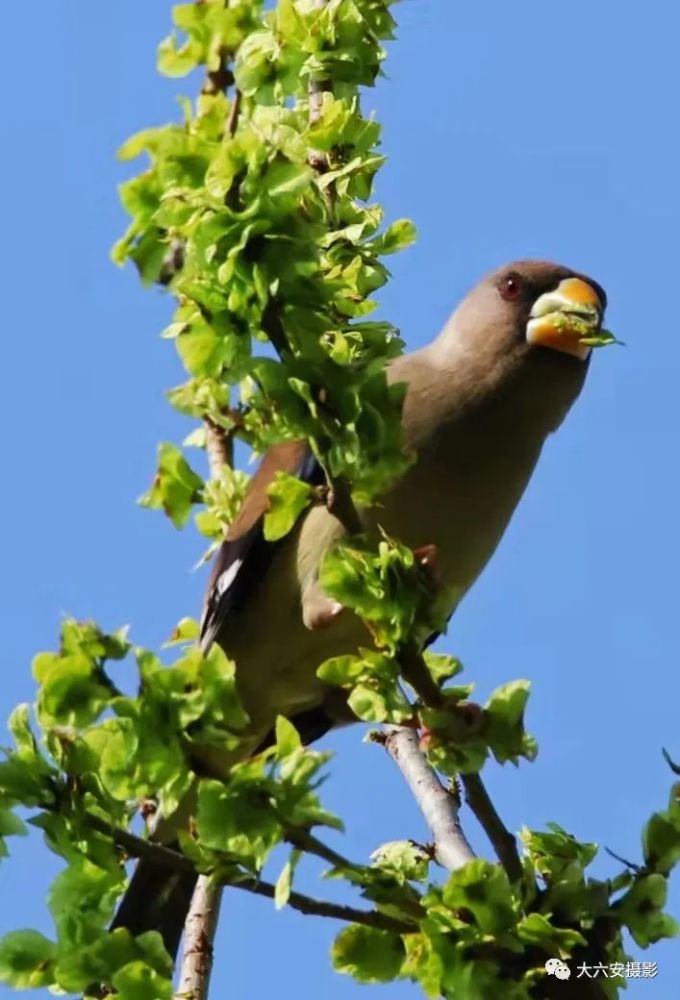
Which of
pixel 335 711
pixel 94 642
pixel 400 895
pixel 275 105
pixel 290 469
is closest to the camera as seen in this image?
pixel 94 642

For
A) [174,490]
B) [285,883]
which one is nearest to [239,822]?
[285,883]

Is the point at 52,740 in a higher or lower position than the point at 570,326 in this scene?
lower

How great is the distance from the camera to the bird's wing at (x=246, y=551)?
4.37m

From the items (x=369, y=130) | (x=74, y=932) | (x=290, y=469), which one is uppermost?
(x=369, y=130)

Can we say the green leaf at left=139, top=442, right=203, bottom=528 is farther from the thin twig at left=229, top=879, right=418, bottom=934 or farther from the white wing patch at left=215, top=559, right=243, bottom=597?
the thin twig at left=229, top=879, right=418, bottom=934

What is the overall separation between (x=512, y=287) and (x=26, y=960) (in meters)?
2.66

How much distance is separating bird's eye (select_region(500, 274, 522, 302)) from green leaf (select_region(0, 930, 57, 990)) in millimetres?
2606

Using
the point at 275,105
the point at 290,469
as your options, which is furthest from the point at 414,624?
the point at 290,469

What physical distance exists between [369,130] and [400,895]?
1958 millimetres

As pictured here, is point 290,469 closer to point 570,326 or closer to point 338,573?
point 570,326

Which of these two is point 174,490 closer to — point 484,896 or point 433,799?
point 433,799

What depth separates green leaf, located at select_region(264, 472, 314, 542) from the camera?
106 inches

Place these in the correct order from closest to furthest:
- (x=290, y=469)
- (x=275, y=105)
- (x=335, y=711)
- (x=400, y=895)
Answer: (x=400, y=895), (x=275, y=105), (x=290, y=469), (x=335, y=711)

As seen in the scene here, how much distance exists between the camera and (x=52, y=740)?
2602mm
